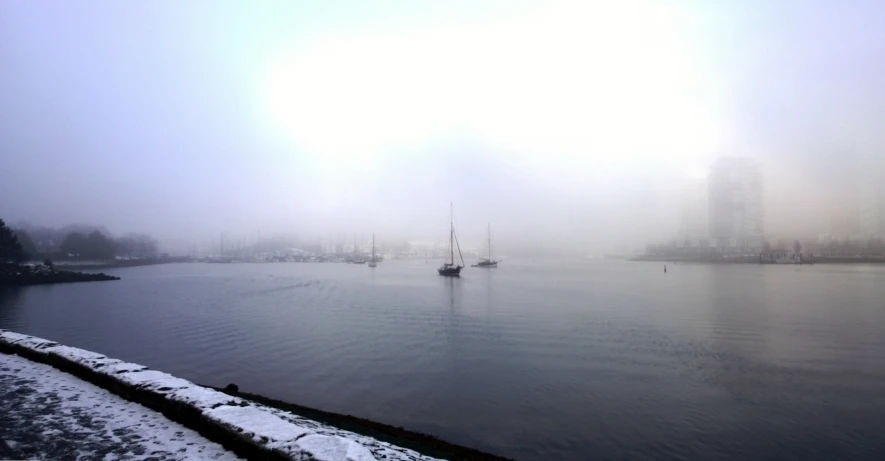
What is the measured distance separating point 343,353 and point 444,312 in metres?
11.2

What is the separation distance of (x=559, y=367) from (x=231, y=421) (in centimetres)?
936

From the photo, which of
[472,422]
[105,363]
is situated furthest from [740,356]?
[105,363]

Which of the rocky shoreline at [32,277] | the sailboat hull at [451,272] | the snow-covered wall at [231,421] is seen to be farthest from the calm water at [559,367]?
the sailboat hull at [451,272]

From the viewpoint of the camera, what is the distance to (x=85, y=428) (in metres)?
4.55

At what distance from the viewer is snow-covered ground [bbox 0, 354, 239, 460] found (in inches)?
156

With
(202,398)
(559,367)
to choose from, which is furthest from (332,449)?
(559,367)

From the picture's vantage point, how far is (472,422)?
7891mm

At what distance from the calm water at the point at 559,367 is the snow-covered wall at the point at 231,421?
11.3ft

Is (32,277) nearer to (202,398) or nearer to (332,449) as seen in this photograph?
(202,398)

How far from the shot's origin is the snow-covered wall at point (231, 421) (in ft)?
12.4

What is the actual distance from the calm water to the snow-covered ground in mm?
4043

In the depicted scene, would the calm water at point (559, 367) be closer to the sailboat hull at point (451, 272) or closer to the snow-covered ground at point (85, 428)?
the snow-covered ground at point (85, 428)

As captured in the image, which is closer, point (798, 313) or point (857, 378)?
point (857, 378)

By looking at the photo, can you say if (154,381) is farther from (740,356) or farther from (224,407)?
(740,356)
